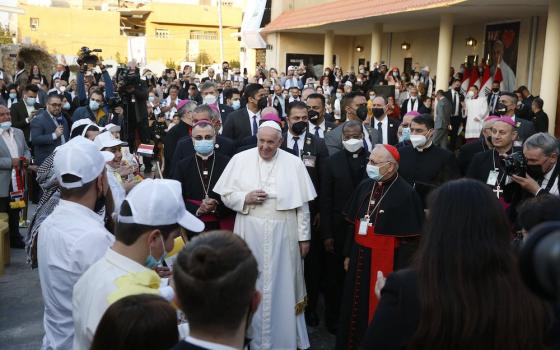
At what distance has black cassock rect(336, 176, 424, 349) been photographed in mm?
4520

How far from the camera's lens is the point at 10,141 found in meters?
7.63

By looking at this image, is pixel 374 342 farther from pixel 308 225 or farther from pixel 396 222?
pixel 308 225

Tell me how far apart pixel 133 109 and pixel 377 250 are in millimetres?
7015

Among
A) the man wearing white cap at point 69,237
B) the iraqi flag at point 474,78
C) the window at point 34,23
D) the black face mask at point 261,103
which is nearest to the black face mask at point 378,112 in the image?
the black face mask at point 261,103

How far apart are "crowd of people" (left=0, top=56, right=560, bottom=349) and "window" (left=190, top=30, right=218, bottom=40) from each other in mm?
50796

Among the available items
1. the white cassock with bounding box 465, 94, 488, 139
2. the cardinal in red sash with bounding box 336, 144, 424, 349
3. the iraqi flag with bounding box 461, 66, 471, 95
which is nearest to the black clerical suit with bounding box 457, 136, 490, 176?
the cardinal in red sash with bounding box 336, 144, 424, 349

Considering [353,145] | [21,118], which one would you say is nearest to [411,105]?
[21,118]

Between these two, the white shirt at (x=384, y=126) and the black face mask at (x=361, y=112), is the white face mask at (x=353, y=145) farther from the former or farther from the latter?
the white shirt at (x=384, y=126)

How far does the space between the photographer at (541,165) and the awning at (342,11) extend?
8.90 m

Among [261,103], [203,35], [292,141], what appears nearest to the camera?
[292,141]

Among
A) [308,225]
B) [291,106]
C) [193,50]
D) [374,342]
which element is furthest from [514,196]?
→ [193,50]

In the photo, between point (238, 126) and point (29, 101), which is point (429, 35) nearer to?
point (29, 101)

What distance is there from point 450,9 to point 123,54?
41010mm

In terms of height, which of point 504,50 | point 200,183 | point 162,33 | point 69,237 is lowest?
point 200,183
